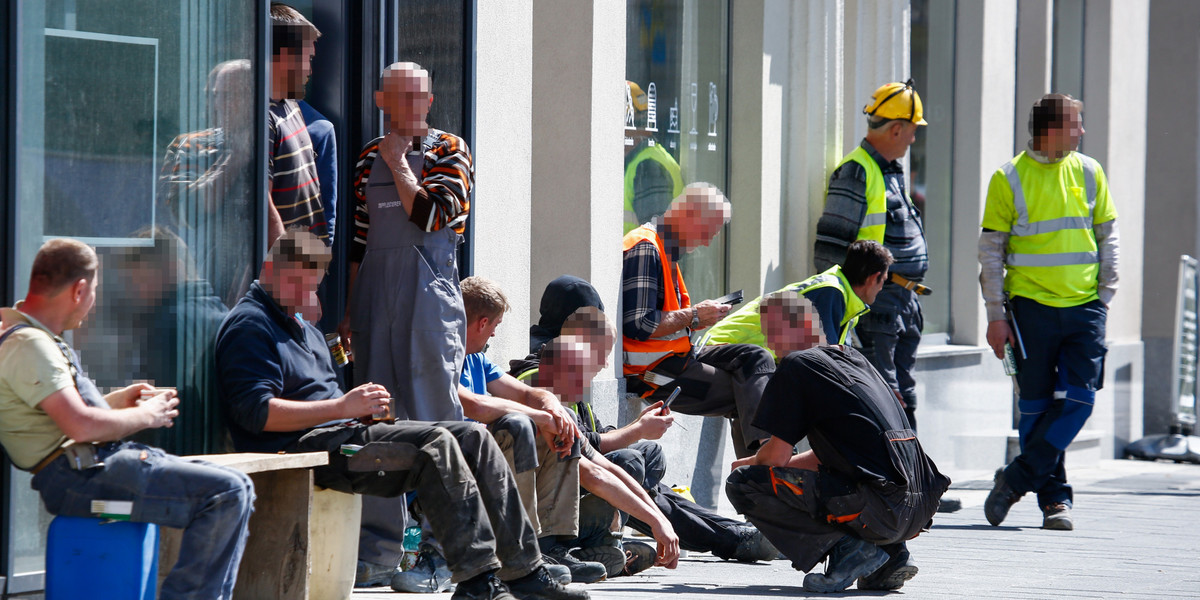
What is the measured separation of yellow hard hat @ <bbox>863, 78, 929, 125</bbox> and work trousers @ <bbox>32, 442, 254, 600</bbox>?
535 centimetres

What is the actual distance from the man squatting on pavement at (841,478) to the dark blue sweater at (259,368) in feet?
5.64

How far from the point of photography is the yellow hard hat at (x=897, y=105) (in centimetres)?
864

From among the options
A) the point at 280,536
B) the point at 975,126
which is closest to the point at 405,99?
the point at 280,536

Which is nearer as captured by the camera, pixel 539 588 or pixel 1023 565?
pixel 539 588

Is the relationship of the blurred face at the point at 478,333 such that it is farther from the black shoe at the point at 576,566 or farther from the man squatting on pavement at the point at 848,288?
the man squatting on pavement at the point at 848,288

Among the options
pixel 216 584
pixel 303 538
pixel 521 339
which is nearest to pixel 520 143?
pixel 521 339

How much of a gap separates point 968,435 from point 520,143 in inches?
219

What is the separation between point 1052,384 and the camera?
814 centimetres

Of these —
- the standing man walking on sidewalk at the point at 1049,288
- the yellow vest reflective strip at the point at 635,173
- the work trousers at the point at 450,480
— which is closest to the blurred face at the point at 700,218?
the yellow vest reflective strip at the point at 635,173

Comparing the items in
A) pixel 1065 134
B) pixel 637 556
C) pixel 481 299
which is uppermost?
pixel 1065 134

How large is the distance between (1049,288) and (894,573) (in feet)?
9.90

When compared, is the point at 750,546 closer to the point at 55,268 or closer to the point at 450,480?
the point at 450,480

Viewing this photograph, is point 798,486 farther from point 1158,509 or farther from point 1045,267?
point 1158,509

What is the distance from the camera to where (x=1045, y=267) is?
8227mm
